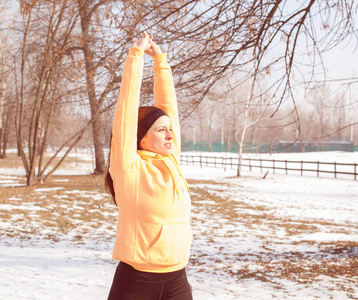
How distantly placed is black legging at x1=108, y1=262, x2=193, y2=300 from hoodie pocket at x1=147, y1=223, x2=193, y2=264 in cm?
8

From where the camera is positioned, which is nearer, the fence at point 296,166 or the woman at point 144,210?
the woman at point 144,210

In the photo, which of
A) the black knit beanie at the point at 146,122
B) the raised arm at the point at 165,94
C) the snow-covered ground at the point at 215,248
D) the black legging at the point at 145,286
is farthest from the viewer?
the snow-covered ground at the point at 215,248

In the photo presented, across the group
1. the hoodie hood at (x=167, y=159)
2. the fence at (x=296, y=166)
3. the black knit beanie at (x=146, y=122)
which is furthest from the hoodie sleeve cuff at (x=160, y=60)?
the fence at (x=296, y=166)

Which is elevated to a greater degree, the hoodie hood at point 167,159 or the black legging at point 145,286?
the hoodie hood at point 167,159

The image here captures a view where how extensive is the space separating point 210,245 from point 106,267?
2222 mm

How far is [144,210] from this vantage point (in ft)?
5.99

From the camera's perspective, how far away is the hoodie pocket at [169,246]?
1.83 m

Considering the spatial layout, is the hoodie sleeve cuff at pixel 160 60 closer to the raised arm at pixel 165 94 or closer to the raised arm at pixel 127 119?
the raised arm at pixel 165 94

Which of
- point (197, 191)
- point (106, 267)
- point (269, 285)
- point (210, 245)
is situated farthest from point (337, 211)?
point (106, 267)

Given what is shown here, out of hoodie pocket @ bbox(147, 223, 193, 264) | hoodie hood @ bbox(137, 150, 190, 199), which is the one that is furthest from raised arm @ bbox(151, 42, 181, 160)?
hoodie pocket @ bbox(147, 223, 193, 264)

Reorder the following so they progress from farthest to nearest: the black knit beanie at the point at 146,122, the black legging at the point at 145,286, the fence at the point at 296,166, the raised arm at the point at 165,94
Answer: the fence at the point at 296,166, the raised arm at the point at 165,94, the black knit beanie at the point at 146,122, the black legging at the point at 145,286

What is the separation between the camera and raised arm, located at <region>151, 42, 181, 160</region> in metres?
2.27

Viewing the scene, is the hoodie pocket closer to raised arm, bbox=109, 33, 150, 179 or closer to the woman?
the woman

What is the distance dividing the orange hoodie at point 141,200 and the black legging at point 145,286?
0.03 m
